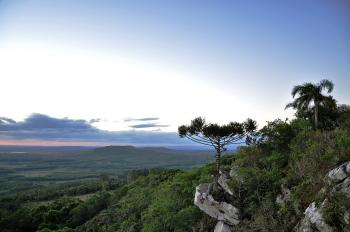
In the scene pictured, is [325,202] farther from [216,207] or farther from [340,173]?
[216,207]

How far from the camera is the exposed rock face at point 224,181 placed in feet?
67.8

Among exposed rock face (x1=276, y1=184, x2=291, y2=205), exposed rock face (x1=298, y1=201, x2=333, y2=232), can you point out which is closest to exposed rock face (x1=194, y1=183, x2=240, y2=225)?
exposed rock face (x1=276, y1=184, x2=291, y2=205)

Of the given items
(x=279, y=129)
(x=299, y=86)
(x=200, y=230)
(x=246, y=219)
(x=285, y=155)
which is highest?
(x=299, y=86)

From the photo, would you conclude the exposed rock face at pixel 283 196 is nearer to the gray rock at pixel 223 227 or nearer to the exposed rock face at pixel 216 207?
the exposed rock face at pixel 216 207

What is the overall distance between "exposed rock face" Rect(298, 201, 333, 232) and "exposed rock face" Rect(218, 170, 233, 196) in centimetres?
662

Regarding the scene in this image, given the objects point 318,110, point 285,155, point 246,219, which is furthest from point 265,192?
point 318,110

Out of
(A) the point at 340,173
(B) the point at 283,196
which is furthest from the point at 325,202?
(B) the point at 283,196

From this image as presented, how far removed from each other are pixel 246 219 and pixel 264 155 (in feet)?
23.1

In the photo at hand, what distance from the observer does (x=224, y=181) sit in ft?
70.4

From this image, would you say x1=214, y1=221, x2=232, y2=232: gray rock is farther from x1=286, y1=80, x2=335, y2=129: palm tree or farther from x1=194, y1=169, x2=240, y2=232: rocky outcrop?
x1=286, y1=80, x2=335, y2=129: palm tree

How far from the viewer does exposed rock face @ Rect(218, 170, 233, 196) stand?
67.8 feet

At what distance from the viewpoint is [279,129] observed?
2531 cm

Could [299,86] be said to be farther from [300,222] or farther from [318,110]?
[300,222]

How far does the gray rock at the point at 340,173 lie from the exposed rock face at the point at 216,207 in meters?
6.28
